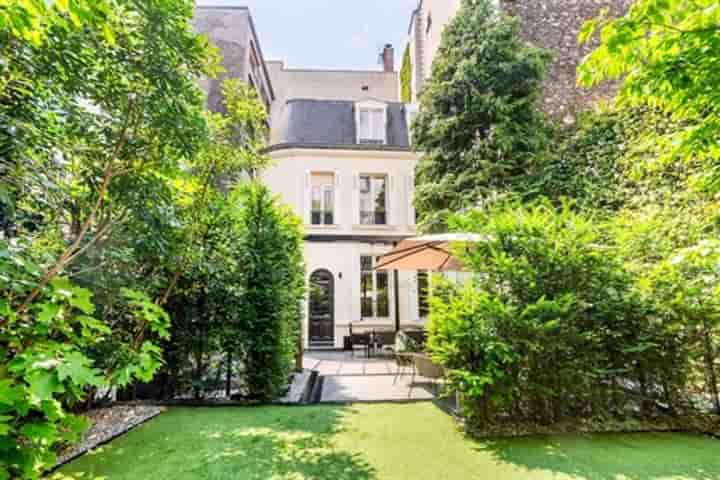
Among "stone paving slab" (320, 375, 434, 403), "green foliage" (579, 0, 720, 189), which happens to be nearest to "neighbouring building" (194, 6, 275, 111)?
"stone paving slab" (320, 375, 434, 403)

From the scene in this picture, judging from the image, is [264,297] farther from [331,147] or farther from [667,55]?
[331,147]

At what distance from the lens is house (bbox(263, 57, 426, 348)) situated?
12109mm

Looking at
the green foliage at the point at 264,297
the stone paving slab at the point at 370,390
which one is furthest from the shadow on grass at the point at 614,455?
the green foliage at the point at 264,297

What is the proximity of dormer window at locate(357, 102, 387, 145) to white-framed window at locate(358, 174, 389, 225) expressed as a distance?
1483mm

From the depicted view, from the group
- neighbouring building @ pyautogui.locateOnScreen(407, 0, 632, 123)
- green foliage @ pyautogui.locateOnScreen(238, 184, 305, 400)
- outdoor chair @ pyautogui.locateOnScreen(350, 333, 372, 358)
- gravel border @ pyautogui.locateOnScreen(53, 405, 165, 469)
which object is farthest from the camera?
neighbouring building @ pyautogui.locateOnScreen(407, 0, 632, 123)

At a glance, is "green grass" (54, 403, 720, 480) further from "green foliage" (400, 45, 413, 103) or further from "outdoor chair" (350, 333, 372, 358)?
"green foliage" (400, 45, 413, 103)

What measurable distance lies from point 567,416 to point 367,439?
7.36ft

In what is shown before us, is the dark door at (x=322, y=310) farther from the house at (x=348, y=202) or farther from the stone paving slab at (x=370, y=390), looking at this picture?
the stone paving slab at (x=370, y=390)

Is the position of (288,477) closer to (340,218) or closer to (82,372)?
(82,372)

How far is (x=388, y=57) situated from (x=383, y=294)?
1376 centimetres

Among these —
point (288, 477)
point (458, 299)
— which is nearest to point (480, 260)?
point (458, 299)

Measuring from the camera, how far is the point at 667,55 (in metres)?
2.49

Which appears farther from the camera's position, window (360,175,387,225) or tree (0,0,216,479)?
window (360,175,387,225)

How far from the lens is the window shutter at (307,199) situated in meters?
12.5
